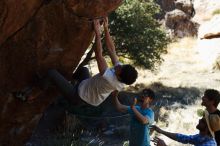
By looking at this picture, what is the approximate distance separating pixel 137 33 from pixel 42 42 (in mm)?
9514

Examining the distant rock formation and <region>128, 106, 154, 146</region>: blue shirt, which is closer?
<region>128, 106, 154, 146</region>: blue shirt

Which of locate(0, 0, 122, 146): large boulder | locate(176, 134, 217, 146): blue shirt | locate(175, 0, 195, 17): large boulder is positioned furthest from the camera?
locate(175, 0, 195, 17): large boulder

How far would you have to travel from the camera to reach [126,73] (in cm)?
575

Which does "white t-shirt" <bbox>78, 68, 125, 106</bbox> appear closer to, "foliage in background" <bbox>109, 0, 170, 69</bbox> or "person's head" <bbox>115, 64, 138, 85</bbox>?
"person's head" <bbox>115, 64, 138, 85</bbox>

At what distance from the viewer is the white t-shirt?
6.04 meters

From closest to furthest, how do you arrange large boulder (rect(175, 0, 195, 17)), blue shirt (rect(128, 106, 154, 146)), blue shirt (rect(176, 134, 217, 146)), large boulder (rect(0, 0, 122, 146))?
blue shirt (rect(176, 134, 217, 146)) < blue shirt (rect(128, 106, 154, 146)) < large boulder (rect(0, 0, 122, 146)) < large boulder (rect(175, 0, 195, 17))

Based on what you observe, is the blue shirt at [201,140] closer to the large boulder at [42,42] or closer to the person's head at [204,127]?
the person's head at [204,127]

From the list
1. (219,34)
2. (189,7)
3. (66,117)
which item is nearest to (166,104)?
(66,117)

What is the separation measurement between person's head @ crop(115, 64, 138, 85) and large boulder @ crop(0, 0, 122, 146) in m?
1.40

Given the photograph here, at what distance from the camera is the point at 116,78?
600 centimetres

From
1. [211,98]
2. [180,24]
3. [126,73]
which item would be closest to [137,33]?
[180,24]

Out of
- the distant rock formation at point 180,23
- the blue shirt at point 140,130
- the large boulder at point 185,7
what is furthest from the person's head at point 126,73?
the large boulder at point 185,7

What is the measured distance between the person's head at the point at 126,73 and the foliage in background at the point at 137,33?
9975 mm

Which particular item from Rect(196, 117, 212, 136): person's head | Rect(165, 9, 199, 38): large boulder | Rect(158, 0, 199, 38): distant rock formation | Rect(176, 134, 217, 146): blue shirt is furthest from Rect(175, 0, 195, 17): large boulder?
Rect(196, 117, 212, 136): person's head
